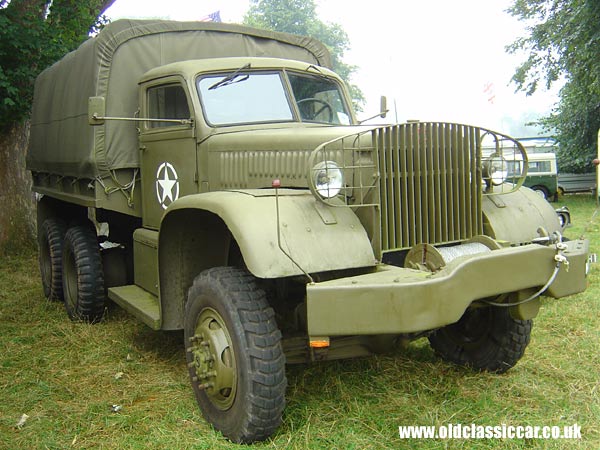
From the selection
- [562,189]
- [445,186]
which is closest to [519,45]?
[562,189]

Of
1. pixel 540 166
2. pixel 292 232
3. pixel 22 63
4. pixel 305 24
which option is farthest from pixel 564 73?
pixel 305 24

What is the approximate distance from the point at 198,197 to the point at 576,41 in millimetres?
13070

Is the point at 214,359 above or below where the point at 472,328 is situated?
above

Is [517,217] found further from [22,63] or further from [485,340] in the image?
[22,63]

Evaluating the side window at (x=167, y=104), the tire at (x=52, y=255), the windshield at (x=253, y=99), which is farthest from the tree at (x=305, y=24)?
the windshield at (x=253, y=99)

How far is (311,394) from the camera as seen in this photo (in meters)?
3.46

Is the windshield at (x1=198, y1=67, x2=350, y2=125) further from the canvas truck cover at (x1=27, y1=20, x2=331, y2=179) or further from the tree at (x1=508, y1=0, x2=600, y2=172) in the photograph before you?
the tree at (x1=508, y1=0, x2=600, y2=172)

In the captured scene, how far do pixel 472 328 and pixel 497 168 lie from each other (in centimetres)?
99

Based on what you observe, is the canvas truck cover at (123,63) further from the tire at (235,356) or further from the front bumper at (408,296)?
the front bumper at (408,296)

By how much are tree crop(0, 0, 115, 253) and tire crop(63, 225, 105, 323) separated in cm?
294

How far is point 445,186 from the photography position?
10.5ft

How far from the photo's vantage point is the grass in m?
3.00

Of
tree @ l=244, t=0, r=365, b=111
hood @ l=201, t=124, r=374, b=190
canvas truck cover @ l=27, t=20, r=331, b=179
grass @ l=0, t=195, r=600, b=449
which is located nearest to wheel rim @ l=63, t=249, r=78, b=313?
grass @ l=0, t=195, r=600, b=449

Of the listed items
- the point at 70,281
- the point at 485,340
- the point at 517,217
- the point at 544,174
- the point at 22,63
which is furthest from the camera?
the point at 544,174
